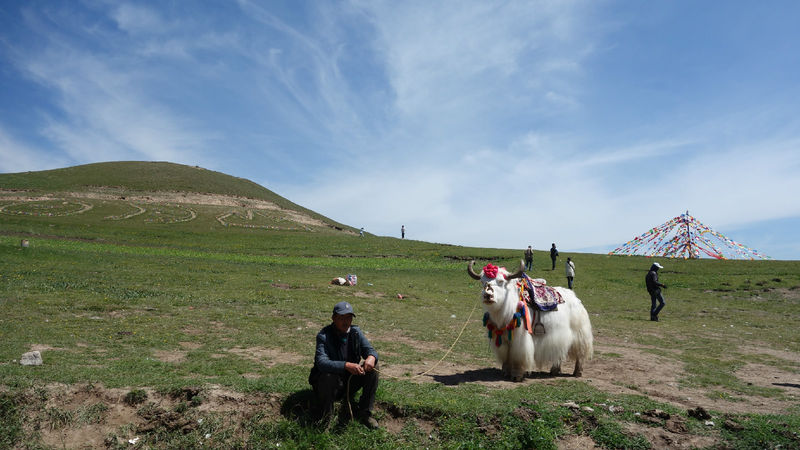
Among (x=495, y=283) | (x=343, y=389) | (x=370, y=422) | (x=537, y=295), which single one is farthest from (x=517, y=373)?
(x=343, y=389)

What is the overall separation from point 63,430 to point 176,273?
16706mm

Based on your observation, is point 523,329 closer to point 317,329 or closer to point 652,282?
point 317,329

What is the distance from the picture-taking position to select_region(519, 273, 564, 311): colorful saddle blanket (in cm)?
948

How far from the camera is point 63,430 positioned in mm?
6059

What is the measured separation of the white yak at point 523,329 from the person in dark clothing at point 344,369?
3.30m

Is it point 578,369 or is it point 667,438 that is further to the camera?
point 578,369

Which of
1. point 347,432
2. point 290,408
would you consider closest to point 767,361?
point 347,432

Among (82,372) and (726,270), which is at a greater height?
(726,270)

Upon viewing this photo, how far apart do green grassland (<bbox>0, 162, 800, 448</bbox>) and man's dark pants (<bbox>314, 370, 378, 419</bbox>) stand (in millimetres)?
301

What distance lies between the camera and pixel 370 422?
20.5 feet

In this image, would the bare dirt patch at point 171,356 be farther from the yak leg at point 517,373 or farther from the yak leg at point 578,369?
the yak leg at point 578,369

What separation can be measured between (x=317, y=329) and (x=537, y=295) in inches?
267

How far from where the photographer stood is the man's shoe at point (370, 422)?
20.5 ft

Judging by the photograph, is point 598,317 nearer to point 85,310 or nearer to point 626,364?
point 626,364
